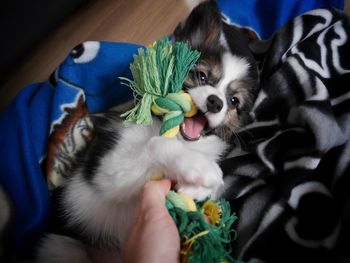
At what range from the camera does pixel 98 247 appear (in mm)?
1379

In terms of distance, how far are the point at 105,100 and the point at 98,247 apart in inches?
29.4

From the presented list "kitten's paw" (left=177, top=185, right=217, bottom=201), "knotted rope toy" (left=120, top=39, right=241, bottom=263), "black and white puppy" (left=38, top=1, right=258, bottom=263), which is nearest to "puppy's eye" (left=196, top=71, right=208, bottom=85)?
"black and white puppy" (left=38, top=1, right=258, bottom=263)

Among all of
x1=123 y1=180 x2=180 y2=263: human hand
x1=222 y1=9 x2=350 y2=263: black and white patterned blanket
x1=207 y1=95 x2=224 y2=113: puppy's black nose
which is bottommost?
x1=222 y1=9 x2=350 y2=263: black and white patterned blanket

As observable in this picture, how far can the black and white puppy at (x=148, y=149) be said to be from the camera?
3.86 ft

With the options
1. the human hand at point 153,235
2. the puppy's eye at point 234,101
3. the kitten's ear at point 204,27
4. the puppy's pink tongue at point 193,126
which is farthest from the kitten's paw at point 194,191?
the kitten's ear at point 204,27

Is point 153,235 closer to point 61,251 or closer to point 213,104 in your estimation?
point 213,104

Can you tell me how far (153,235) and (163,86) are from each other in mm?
522

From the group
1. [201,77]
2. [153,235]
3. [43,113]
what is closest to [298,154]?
[201,77]

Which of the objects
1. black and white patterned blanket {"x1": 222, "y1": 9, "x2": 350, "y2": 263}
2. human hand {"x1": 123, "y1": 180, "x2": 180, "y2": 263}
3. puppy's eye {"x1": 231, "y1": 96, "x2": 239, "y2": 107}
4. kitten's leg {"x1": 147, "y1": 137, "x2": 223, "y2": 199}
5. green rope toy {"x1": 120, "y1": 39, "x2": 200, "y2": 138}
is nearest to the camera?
human hand {"x1": 123, "y1": 180, "x2": 180, "y2": 263}

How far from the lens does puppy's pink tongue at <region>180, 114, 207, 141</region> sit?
50.1 inches

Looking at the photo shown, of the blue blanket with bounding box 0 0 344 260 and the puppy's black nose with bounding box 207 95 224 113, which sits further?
→ the blue blanket with bounding box 0 0 344 260

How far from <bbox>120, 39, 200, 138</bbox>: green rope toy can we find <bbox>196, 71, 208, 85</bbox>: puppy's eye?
0.16 m

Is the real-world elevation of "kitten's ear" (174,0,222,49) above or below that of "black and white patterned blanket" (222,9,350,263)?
above

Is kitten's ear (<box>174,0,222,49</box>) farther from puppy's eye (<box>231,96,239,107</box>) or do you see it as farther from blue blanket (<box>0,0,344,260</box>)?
blue blanket (<box>0,0,344,260</box>)
